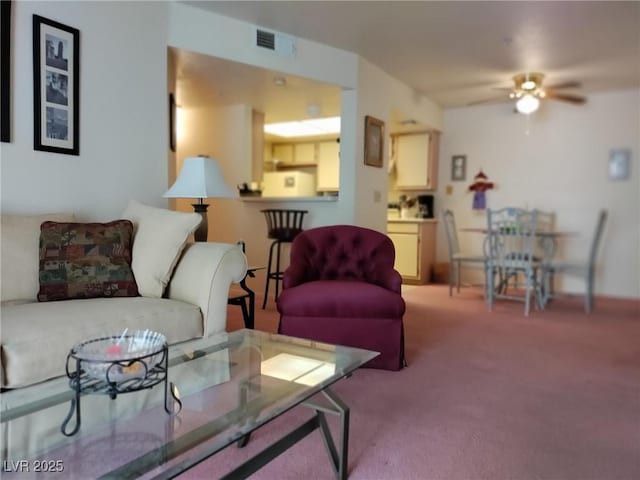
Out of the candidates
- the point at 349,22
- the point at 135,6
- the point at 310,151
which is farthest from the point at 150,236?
the point at 310,151

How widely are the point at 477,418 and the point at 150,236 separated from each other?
1.75m

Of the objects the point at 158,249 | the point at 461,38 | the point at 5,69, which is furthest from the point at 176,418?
the point at 461,38

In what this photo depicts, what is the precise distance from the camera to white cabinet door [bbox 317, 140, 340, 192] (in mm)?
6988

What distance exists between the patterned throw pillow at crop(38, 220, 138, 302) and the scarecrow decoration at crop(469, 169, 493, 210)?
187 inches

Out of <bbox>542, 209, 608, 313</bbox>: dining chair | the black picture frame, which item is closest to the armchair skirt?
the black picture frame

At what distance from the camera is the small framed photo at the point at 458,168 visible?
5953 mm

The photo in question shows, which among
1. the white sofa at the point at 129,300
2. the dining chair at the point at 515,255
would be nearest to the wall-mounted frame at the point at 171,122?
the white sofa at the point at 129,300

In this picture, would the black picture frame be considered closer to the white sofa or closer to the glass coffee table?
the white sofa

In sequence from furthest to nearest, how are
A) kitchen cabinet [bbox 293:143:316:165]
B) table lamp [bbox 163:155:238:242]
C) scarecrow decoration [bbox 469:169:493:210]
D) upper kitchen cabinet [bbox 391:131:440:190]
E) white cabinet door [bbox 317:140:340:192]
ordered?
kitchen cabinet [bbox 293:143:316:165]
white cabinet door [bbox 317:140:340:192]
upper kitchen cabinet [bbox 391:131:440:190]
scarecrow decoration [bbox 469:169:493:210]
table lamp [bbox 163:155:238:242]

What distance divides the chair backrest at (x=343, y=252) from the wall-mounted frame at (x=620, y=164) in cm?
367

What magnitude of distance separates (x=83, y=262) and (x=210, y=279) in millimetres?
599

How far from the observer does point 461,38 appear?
12.2 feet

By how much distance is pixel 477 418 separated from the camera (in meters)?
1.97

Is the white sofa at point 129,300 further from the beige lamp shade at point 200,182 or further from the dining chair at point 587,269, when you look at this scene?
the dining chair at point 587,269
